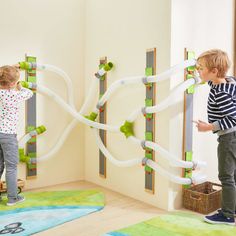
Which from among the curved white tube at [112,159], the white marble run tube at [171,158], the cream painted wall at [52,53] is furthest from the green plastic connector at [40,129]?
the white marble run tube at [171,158]

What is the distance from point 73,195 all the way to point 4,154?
67cm

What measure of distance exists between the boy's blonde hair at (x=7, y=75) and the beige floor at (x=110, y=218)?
1.15 meters

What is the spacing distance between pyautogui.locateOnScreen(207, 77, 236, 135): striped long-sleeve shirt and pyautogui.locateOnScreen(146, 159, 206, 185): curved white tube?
48cm

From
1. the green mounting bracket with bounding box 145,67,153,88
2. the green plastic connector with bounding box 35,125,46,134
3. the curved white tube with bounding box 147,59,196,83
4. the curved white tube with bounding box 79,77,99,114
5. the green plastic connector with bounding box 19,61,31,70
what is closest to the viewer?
the curved white tube with bounding box 147,59,196,83

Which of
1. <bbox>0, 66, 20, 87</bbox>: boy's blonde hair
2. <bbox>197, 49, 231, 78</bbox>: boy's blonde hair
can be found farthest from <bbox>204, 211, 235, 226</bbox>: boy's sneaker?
<bbox>0, 66, 20, 87</bbox>: boy's blonde hair

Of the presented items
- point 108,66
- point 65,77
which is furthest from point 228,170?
point 65,77

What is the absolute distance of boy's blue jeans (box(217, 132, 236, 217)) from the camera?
2162 mm

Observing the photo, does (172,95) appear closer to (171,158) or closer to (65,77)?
(171,158)

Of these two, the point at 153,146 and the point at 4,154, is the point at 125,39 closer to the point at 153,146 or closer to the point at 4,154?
the point at 153,146

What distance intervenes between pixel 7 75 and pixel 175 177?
148 centimetres

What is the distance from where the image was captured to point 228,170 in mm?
2178

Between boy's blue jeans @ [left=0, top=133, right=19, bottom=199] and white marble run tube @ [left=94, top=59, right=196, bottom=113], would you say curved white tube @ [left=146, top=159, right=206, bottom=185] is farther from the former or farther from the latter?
boy's blue jeans @ [left=0, top=133, right=19, bottom=199]

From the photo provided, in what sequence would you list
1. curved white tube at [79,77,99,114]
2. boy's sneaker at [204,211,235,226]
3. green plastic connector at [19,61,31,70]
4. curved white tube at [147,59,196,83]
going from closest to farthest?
boy's sneaker at [204,211,235,226] < curved white tube at [147,59,196,83] < green plastic connector at [19,61,31,70] < curved white tube at [79,77,99,114]

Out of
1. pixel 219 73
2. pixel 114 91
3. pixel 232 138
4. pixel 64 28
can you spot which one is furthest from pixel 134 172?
pixel 64 28
